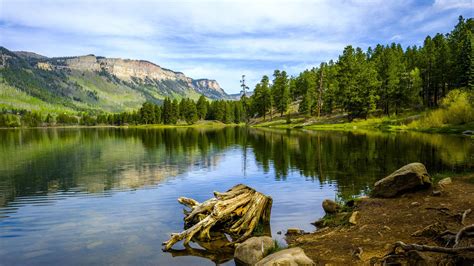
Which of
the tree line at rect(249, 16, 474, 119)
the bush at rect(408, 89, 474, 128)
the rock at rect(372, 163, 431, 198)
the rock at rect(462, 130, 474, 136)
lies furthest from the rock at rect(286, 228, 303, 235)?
the tree line at rect(249, 16, 474, 119)

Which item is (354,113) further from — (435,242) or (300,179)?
(435,242)

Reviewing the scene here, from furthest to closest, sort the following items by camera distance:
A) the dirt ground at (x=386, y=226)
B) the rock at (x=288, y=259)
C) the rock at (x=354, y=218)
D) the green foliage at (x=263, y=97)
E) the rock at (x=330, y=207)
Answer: the green foliage at (x=263, y=97), the rock at (x=330, y=207), the rock at (x=354, y=218), the dirt ground at (x=386, y=226), the rock at (x=288, y=259)

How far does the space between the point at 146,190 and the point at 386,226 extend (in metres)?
22.7

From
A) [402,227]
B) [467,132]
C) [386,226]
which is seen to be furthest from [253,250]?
[467,132]

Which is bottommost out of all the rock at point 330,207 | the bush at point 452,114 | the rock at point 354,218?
the rock at point 330,207

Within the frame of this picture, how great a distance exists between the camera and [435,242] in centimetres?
1302

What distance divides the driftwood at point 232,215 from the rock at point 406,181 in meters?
7.62

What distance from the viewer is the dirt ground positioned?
13438 mm

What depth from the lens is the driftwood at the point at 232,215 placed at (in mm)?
19969

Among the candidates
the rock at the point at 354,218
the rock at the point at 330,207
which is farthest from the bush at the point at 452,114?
the rock at the point at 354,218

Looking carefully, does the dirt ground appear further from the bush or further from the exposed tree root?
the bush

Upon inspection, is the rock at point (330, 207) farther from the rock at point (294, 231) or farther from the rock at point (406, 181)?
the rock at point (294, 231)

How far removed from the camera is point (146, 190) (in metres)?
33.1

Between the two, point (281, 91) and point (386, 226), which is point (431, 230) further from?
point (281, 91)
